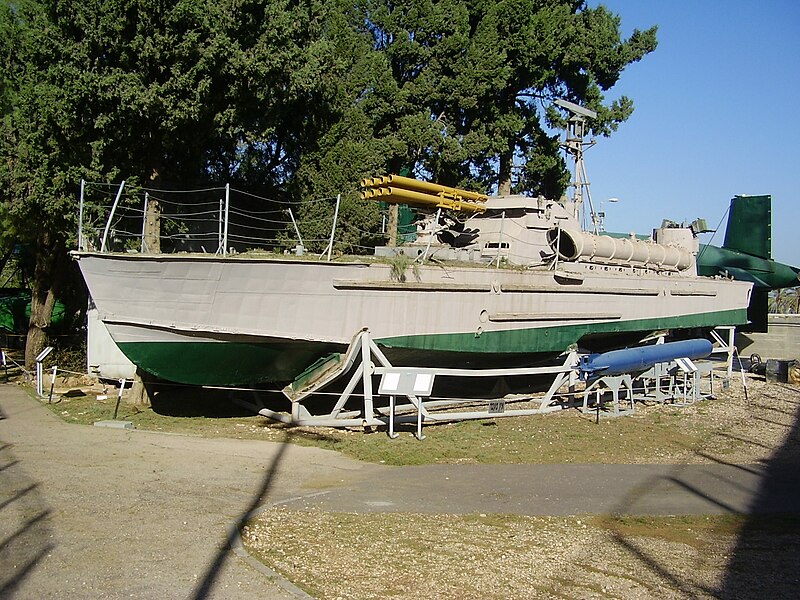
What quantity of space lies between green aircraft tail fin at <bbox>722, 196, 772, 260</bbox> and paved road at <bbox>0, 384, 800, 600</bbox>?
21824mm

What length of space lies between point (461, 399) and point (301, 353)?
398 centimetres

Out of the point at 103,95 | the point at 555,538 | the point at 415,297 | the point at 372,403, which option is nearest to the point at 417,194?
the point at 415,297

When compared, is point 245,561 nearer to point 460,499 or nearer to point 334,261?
point 460,499

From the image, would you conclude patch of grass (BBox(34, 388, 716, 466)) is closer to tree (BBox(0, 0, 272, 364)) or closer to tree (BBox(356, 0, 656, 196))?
tree (BBox(0, 0, 272, 364))

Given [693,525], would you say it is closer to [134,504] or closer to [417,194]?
[134,504]

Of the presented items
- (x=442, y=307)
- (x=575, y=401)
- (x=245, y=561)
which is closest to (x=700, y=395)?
(x=575, y=401)

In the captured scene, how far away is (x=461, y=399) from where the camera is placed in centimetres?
1647

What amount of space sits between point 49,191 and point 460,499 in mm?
13273

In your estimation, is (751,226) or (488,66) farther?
(751,226)

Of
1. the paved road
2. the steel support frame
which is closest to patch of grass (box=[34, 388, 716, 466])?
the steel support frame

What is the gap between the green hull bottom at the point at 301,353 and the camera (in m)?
13.6

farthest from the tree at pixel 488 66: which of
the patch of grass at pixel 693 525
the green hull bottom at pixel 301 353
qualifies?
the patch of grass at pixel 693 525

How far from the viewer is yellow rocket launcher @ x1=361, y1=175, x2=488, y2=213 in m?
15.7

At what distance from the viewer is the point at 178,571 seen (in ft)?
21.7
